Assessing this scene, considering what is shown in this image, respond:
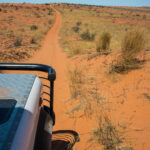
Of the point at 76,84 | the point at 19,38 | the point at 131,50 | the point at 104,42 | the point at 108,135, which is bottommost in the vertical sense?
the point at 108,135

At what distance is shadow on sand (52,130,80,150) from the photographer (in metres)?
2.58

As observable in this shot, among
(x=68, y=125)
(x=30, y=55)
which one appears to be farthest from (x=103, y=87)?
(x=30, y=55)

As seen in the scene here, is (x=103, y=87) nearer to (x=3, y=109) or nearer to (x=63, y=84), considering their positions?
(x=63, y=84)

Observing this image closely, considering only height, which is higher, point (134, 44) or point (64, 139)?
point (134, 44)

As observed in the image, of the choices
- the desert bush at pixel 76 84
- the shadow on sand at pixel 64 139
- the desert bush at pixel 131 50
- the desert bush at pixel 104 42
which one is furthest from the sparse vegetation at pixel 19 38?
the shadow on sand at pixel 64 139

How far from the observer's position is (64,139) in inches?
110

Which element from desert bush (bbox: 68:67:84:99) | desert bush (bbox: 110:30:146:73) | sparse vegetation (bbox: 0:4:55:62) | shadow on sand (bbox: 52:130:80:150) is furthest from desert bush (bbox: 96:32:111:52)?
shadow on sand (bbox: 52:130:80:150)

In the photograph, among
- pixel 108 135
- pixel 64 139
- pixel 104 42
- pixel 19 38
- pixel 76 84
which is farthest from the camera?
pixel 19 38

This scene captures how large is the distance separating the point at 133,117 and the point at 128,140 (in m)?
0.64

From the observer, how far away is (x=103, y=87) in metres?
4.44

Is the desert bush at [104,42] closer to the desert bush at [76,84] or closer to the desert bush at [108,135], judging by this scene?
the desert bush at [76,84]

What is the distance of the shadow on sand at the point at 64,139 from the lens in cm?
258

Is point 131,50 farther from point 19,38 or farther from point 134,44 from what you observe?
point 19,38

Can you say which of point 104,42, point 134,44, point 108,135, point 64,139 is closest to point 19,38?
point 104,42
